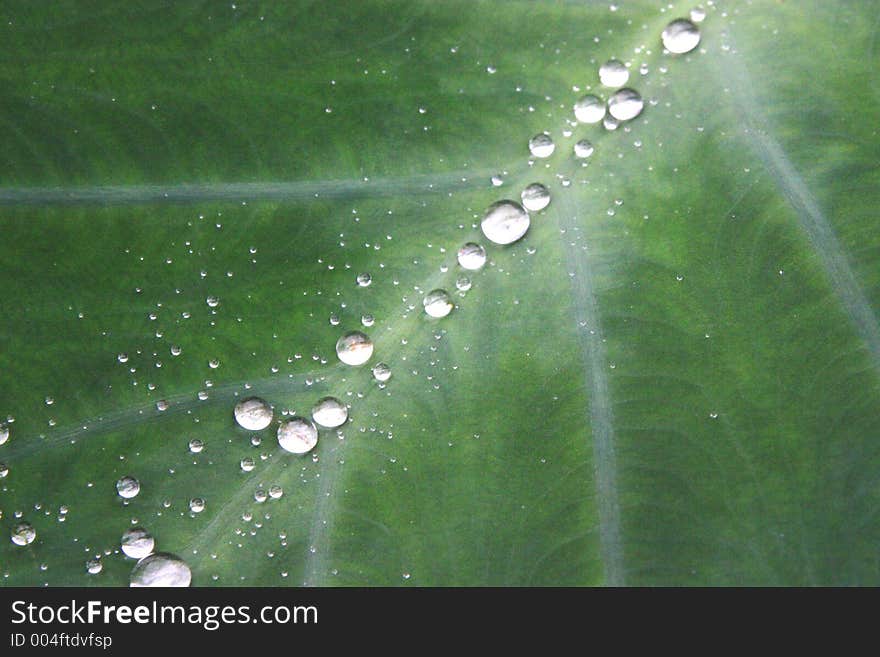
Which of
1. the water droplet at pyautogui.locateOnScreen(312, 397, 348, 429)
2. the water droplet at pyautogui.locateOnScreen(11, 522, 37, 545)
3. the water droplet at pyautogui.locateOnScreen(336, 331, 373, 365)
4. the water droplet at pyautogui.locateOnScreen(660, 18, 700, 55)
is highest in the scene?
the water droplet at pyautogui.locateOnScreen(660, 18, 700, 55)

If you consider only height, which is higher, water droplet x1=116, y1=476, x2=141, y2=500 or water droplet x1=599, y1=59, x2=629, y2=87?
water droplet x1=599, y1=59, x2=629, y2=87

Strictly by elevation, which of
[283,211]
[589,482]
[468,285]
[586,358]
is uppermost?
[283,211]

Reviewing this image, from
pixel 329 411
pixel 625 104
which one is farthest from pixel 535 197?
pixel 329 411

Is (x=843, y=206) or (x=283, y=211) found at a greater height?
(x=283, y=211)

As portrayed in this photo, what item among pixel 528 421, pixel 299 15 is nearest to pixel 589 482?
pixel 528 421

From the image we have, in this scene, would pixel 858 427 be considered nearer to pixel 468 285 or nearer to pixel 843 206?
pixel 843 206

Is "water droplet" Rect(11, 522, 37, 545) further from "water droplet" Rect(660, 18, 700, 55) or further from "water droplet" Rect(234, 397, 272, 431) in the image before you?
"water droplet" Rect(660, 18, 700, 55)

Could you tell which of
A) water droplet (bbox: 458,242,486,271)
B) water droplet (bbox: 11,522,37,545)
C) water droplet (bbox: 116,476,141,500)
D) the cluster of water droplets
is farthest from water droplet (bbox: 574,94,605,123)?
water droplet (bbox: 11,522,37,545)
